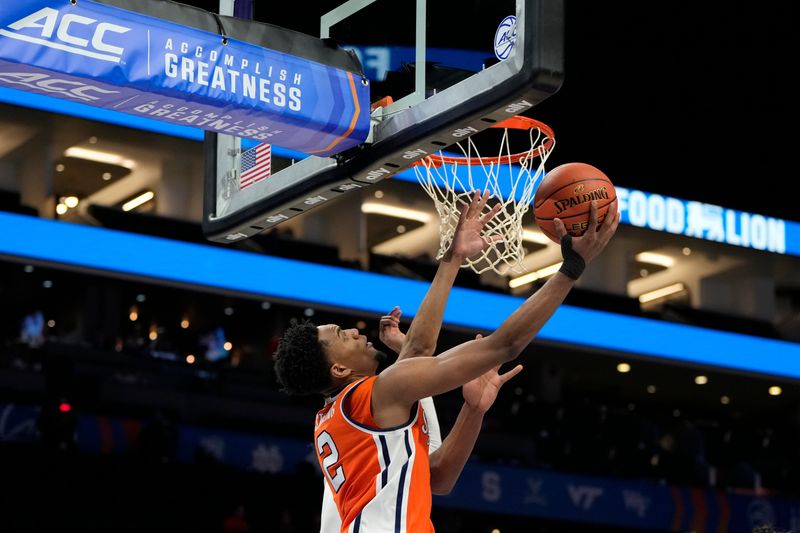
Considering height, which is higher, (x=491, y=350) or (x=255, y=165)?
(x=255, y=165)

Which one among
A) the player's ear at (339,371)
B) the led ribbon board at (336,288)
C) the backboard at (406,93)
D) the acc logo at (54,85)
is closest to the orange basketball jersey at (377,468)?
the player's ear at (339,371)

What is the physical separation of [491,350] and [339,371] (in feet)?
2.35

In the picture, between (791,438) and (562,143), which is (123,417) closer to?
(562,143)

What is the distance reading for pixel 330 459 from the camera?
3.78 metres

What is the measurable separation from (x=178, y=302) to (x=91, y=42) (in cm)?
1727

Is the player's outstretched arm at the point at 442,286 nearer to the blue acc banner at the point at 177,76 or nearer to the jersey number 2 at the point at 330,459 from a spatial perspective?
the jersey number 2 at the point at 330,459

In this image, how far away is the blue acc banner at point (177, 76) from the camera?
12.6 ft

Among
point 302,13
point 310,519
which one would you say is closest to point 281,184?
point 302,13

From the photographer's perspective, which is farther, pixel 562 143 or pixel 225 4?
pixel 562 143

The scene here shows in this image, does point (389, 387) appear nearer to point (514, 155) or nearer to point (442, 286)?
point (442, 286)

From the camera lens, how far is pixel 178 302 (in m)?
20.9

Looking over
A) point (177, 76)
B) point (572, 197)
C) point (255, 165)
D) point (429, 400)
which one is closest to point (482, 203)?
point (572, 197)

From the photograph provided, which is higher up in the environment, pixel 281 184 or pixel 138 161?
pixel 138 161

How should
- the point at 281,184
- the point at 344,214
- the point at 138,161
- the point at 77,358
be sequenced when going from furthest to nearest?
the point at 344,214
the point at 138,161
the point at 77,358
the point at 281,184
